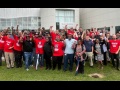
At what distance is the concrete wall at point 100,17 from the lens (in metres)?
19.3

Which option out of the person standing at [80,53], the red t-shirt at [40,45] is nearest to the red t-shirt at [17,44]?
the red t-shirt at [40,45]

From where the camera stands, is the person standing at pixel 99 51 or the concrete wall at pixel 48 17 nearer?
the person standing at pixel 99 51

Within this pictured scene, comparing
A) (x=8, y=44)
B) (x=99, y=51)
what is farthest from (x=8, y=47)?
(x=99, y=51)

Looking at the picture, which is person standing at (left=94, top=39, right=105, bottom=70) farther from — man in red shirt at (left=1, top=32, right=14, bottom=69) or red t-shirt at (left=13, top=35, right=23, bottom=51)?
man in red shirt at (left=1, top=32, right=14, bottom=69)

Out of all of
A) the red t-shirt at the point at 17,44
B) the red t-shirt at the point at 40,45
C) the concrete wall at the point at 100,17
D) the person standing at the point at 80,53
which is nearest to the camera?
the person standing at the point at 80,53

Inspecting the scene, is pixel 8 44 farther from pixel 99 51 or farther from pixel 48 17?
pixel 48 17

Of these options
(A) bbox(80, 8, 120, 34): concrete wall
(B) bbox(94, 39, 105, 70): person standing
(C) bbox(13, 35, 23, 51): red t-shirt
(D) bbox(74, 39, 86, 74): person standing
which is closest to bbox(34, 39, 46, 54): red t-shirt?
(C) bbox(13, 35, 23, 51): red t-shirt

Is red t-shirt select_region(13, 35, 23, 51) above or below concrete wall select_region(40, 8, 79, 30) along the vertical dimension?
below

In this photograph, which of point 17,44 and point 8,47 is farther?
point 17,44

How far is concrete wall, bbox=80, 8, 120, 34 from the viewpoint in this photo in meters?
19.3

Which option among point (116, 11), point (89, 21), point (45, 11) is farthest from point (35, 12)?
point (116, 11)

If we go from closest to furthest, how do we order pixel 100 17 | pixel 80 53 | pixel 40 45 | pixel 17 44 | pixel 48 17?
pixel 80 53, pixel 40 45, pixel 17 44, pixel 100 17, pixel 48 17

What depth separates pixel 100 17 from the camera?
22.8 m

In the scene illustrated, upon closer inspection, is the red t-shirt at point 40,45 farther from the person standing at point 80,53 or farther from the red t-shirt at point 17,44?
the person standing at point 80,53
